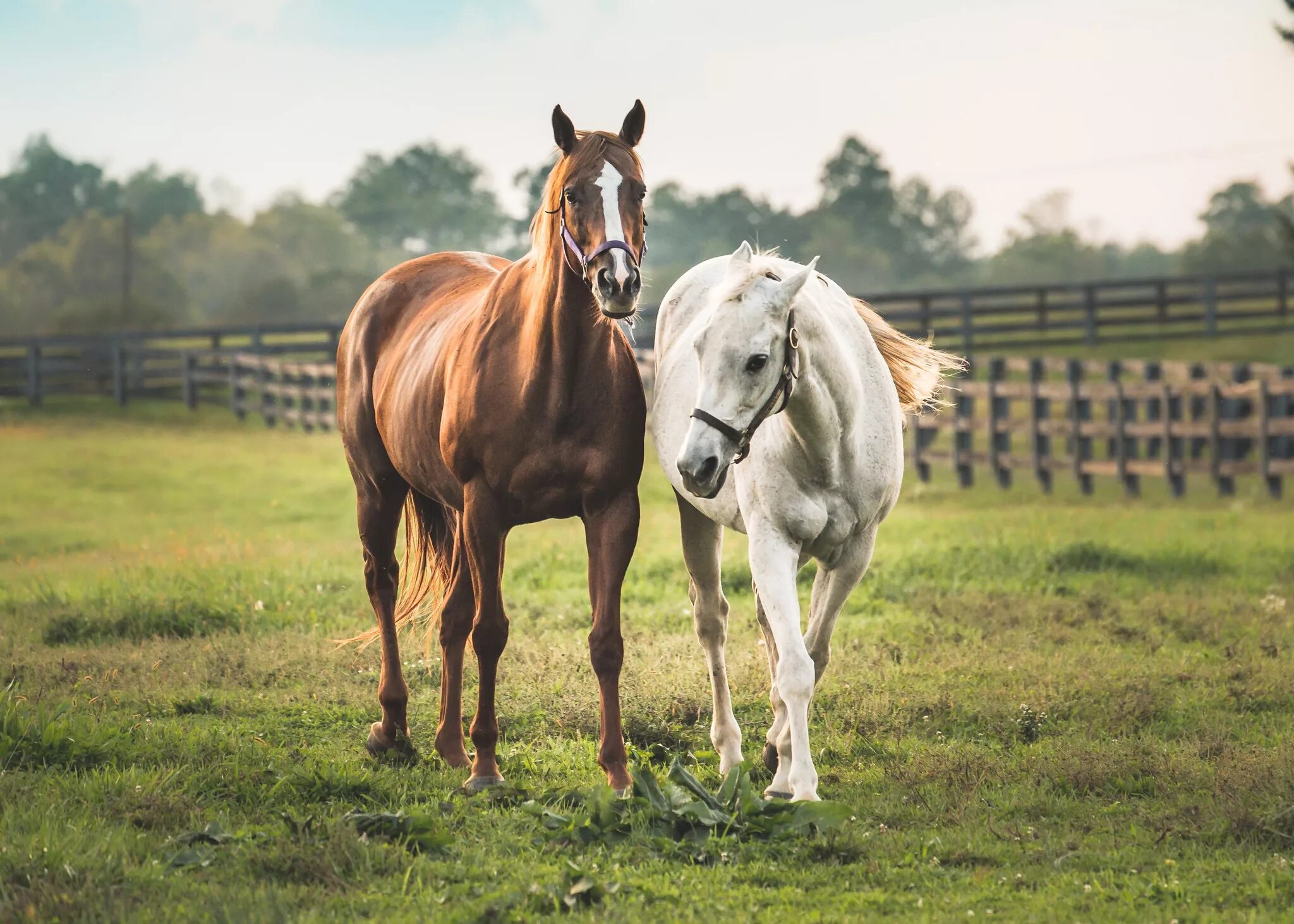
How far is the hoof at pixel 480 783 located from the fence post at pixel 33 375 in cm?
2562

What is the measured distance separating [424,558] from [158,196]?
7897 cm

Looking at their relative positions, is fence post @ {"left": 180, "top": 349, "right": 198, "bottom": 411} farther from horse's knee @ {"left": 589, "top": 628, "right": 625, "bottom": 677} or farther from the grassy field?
horse's knee @ {"left": 589, "top": 628, "right": 625, "bottom": 677}

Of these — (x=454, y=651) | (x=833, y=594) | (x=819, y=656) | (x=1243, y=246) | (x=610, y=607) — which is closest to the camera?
(x=610, y=607)

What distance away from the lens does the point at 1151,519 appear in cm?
1255

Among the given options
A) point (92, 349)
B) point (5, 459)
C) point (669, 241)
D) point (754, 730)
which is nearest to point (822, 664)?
point (754, 730)

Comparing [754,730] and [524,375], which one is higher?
[524,375]

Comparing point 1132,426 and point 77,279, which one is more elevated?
point 77,279

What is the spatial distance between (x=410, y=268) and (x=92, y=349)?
24355 millimetres

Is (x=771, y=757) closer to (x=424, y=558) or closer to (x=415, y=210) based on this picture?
(x=424, y=558)

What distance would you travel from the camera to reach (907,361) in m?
5.77

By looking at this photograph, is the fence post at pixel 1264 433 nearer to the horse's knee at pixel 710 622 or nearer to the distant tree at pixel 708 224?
the horse's knee at pixel 710 622

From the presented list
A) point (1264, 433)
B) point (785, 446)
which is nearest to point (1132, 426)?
point (1264, 433)

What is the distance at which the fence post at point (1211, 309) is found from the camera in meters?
28.4

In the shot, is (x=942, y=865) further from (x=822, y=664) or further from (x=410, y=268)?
(x=410, y=268)
